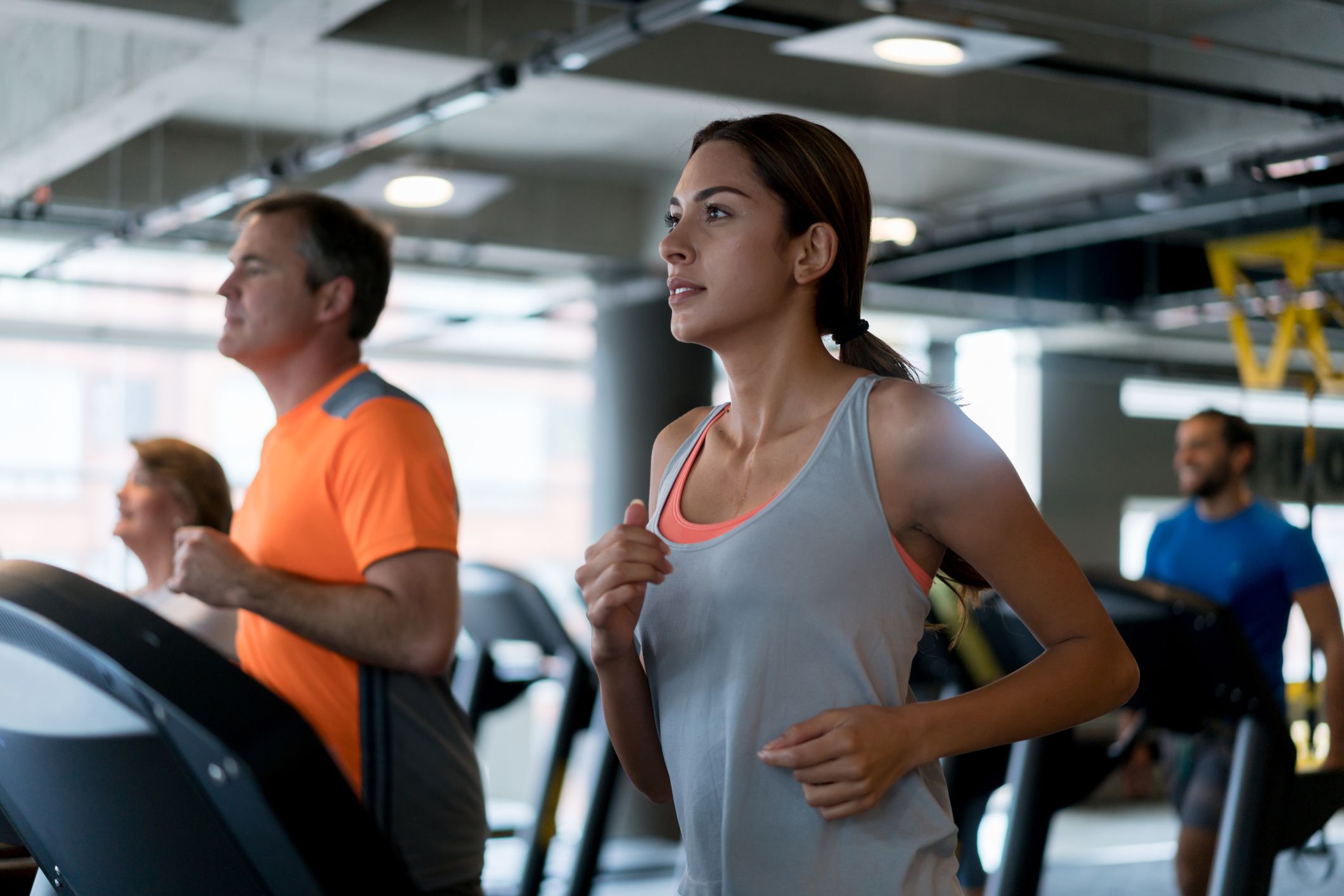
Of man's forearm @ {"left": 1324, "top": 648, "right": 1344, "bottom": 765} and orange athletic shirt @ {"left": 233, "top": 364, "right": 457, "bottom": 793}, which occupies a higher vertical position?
orange athletic shirt @ {"left": 233, "top": 364, "right": 457, "bottom": 793}

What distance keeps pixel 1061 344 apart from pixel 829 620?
10913 mm

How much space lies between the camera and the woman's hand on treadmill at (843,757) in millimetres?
Result: 1045

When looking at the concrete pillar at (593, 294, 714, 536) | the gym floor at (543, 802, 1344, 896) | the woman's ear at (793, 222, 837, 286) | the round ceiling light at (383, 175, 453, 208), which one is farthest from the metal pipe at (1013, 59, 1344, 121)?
the concrete pillar at (593, 294, 714, 536)

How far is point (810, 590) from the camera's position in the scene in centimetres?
112

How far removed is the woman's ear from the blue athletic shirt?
289cm

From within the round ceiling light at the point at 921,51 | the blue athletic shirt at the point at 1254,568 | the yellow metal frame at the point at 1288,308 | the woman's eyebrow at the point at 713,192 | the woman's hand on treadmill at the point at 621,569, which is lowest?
the blue athletic shirt at the point at 1254,568

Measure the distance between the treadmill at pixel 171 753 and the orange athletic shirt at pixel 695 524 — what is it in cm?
46

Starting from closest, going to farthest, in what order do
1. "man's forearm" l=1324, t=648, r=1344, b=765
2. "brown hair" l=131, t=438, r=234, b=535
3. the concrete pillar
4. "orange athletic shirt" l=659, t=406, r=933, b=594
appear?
"orange athletic shirt" l=659, t=406, r=933, b=594 < "brown hair" l=131, t=438, r=234, b=535 < "man's forearm" l=1324, t=648, r=1344, b=765 < the concrete pillar

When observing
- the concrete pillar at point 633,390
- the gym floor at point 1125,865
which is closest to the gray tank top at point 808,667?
the gym floor at point 1125,865

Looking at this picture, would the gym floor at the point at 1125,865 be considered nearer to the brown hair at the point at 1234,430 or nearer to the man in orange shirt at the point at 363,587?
the brown hair at the point at 1234,430

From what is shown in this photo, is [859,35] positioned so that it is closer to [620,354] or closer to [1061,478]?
[620,354]

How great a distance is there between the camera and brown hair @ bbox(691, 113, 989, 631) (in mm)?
1237

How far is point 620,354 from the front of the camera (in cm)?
831

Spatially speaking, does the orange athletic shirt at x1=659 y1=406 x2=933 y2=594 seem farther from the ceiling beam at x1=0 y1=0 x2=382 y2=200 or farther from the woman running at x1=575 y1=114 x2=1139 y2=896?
the ceiling beam at x1=0 y1=0 x2=382 y2=200
